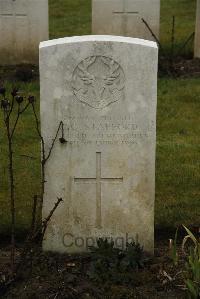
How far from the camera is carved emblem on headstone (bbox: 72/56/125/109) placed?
455 centimetres

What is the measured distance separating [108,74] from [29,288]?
Result: 56.9 inches

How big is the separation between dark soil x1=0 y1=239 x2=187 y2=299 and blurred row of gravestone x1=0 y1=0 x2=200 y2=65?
5545 mm

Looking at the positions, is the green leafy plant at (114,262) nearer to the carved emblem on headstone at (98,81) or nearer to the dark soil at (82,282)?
the dark soil at (82,282)

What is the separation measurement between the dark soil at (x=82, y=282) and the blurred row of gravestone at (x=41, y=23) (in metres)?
5.55

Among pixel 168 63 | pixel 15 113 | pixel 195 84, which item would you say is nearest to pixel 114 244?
pixel 15 113

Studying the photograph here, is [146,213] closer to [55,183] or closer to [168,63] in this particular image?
[55,183]

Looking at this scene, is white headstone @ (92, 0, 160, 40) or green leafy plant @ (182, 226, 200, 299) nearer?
green leafy plant @ (182, 226, 200, 299)

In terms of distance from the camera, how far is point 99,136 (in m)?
4.69

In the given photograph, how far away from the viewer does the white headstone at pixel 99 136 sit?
4.55 meters

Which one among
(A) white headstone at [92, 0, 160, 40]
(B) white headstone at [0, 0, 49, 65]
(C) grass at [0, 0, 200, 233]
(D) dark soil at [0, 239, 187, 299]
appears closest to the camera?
(D) dark soil at [0, 239, 187, 299]

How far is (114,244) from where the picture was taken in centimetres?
490

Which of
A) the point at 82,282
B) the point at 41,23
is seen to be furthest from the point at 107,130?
the point at 41,23

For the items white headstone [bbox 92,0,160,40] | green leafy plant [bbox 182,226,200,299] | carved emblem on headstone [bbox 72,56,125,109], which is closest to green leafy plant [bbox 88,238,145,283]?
green leafy plant [bbox 182,226,200,299]

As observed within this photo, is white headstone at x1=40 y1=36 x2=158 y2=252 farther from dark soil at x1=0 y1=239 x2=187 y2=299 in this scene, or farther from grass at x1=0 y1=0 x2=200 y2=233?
grass at x1=0 y1=0 x2=200 y2=233
